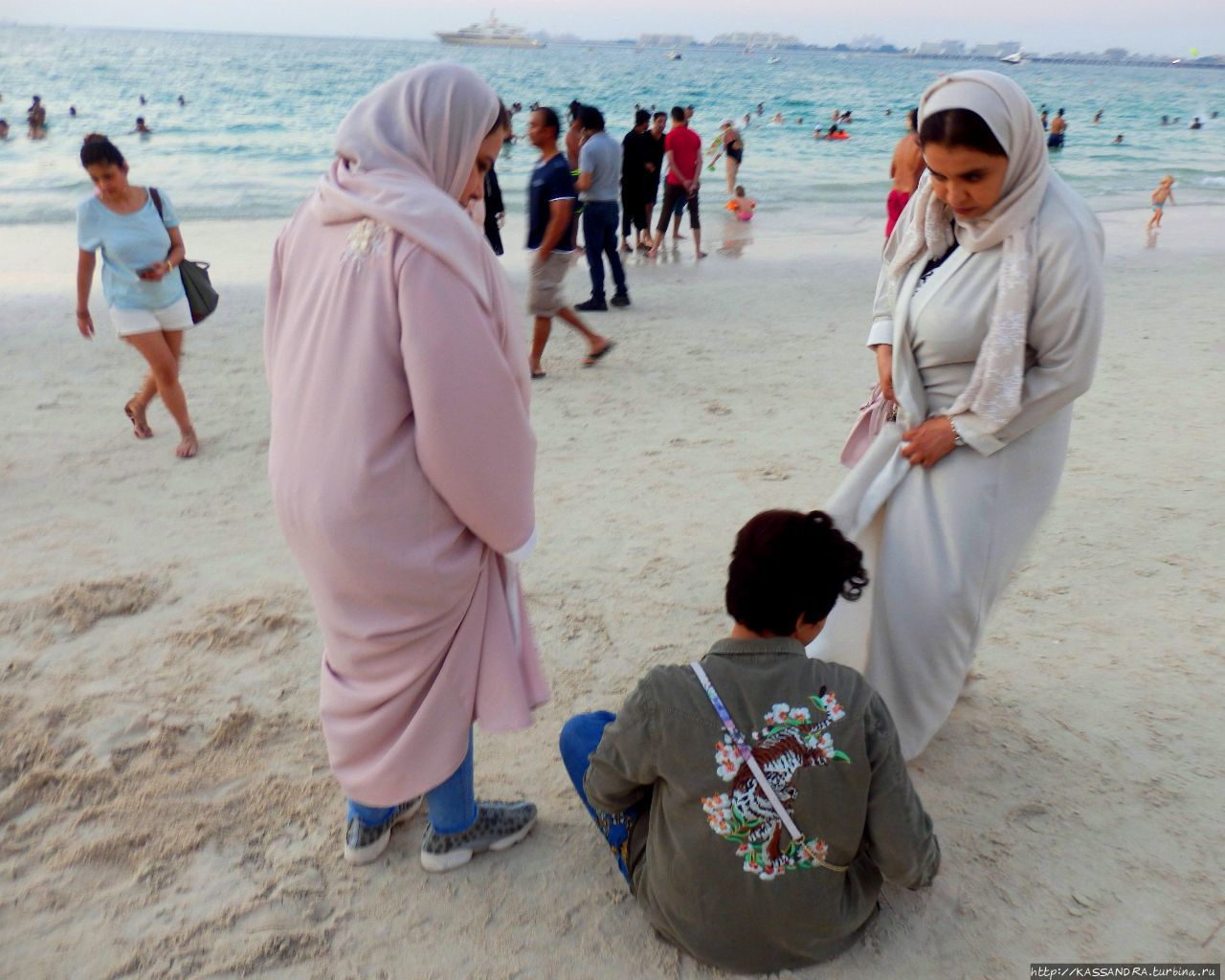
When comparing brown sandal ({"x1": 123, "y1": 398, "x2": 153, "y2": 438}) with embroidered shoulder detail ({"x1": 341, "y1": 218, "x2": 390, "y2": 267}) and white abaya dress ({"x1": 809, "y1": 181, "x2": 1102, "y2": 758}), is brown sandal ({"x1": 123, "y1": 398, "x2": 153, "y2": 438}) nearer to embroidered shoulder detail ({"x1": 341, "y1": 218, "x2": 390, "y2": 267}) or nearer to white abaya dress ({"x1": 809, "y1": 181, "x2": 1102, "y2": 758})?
embroidered shoulder detail ({"x1": 341, "y1": 218, "x2": 390, "y2": 267})

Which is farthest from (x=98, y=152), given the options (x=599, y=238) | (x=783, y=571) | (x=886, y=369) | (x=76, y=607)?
(x=599, y=238)

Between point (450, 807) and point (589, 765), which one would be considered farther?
point (450, 807)

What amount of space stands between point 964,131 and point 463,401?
4.01 feet

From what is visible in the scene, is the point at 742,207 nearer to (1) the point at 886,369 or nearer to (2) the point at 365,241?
(1) the point at 886,369

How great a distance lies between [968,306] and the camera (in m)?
2.26

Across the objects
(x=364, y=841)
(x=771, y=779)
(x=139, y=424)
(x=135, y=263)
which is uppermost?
(x=135, y=263)

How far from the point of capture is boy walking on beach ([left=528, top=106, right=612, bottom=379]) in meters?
6.19

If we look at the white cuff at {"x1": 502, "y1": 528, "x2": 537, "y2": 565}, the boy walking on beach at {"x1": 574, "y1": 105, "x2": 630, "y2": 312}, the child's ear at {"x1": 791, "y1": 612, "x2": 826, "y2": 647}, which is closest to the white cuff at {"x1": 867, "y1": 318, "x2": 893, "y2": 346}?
the child's ear at {"x1": 791, "y1": 612, "x2": 826, "y2": 647}

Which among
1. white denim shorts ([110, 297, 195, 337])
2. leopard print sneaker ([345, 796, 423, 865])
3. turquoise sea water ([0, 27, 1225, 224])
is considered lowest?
turquoise sea water ([0, 27, 1225, 224])

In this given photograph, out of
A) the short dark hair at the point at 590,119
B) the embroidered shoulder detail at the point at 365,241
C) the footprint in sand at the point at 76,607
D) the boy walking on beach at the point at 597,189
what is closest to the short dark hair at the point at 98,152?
the footprint in sand at the point at 76,607

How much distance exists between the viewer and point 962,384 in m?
2.38

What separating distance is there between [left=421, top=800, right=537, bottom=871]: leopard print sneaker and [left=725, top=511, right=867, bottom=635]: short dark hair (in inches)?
37.3

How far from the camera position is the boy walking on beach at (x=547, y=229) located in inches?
244

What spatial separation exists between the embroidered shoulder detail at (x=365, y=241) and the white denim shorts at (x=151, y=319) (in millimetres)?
3414
